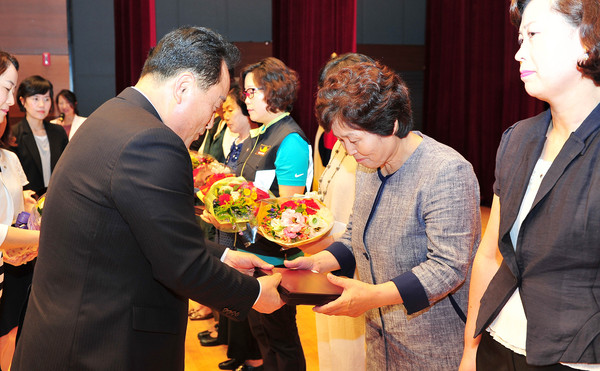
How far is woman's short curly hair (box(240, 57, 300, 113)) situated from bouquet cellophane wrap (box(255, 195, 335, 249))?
2.91 ft

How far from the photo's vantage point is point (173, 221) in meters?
→ 1.47

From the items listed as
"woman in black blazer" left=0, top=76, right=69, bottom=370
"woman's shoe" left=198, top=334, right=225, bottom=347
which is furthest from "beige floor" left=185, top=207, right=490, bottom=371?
"woman in black blazer" left=0, top=76, right=69, bottom=370

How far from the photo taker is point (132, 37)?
26.7ft

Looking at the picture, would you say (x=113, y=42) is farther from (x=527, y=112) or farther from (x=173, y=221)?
(x=173, y=221)

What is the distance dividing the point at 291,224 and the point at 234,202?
37 centimetres

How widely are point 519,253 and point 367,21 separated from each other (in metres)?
9.92

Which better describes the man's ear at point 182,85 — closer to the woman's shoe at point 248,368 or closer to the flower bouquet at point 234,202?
the flower bouquet at point 234,202

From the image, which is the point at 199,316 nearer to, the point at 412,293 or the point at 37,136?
the point at 37,136

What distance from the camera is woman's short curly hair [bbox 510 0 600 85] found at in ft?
3.93

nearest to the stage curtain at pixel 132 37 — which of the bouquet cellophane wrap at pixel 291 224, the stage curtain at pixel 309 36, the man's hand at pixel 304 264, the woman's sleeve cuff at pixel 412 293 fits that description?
the stage curtain at pixel 309 36

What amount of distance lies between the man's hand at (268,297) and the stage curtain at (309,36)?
6.31 metres

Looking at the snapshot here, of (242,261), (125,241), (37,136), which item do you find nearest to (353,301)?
(242,261)

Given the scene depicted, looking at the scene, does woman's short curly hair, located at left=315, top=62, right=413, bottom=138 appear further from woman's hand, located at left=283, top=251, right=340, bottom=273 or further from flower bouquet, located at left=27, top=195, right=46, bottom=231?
flower bouquet, located at left=27, top=195, right=46, bottom=231

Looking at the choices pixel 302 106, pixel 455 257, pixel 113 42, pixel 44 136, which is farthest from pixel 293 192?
pixel 113 42
